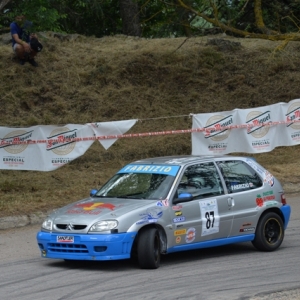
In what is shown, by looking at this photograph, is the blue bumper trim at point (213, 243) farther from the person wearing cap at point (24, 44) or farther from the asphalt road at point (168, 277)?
the person wearing cap at point (24, 44)

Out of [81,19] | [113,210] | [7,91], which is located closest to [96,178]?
[7,91]

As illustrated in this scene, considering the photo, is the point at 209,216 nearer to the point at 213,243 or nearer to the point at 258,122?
the point at 213,243

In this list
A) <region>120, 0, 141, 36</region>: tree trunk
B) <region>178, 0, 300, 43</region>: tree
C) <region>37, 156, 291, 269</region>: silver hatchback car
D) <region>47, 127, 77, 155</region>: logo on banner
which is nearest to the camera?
<region>37, 156, 291, 269</region>: silver hatchback car

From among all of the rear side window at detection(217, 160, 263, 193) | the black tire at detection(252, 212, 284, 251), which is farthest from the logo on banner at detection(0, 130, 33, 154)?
the black tire at detection(252, 212, 284, 251)

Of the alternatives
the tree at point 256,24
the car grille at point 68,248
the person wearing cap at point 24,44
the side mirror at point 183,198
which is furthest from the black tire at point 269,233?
the person wearing cap at point 24,44

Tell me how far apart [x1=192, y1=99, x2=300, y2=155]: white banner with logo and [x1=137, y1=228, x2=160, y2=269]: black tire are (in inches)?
315

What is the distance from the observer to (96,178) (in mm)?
16031

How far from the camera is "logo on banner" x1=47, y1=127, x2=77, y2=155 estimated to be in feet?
50.5

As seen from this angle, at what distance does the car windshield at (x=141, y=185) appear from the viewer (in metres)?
9.73

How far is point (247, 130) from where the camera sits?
57.8 ft

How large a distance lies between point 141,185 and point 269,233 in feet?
7.18

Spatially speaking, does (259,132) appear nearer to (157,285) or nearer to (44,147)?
(44,147)

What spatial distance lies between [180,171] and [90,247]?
186 cm

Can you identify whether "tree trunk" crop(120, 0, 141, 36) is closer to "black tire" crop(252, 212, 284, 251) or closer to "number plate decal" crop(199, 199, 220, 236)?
"black tire" crop(252, 212, 284, 251)
